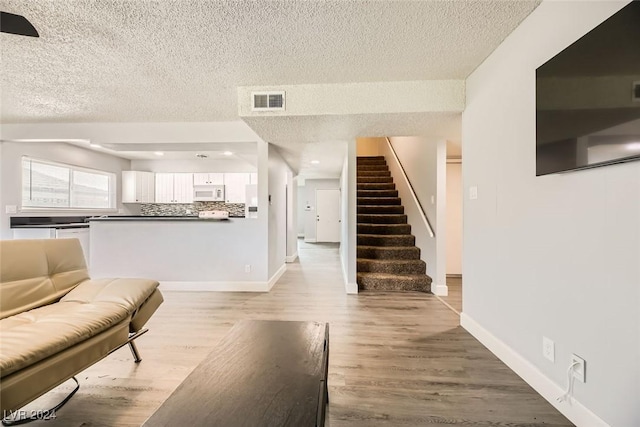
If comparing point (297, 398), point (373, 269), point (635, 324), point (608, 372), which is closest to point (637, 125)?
point (635, 324)

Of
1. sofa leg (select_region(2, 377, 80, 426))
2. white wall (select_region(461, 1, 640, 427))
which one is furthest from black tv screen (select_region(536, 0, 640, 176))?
sofa leg (select_region(2, 377, 80, 426))

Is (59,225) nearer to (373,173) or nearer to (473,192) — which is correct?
(473,192)

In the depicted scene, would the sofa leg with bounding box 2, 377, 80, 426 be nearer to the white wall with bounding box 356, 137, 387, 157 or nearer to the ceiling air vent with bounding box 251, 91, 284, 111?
the ceiling air vent with bounding box 251, 91, 284, 111

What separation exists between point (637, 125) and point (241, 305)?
133 inches

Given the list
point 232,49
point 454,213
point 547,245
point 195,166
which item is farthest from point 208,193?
point 547,245

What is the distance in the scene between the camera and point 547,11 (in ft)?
5.11

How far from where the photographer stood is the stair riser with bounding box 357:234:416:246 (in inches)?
179

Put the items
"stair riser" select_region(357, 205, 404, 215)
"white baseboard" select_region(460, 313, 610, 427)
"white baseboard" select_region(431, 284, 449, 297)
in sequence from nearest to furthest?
"white baseboard" select_region(460, 313, 610, 427) → "white baseboard" select_region(431, 284, 449, 297) → "stair riser" select_region(357, 205, 404, 215)

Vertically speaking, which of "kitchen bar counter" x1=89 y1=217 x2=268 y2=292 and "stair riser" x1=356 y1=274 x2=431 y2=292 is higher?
"kitchen bar counter" x1=89 y1=217 x2=268 y2=292

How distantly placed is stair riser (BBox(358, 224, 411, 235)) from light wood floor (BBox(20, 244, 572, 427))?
1737 mm

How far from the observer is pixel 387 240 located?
15.0 ft

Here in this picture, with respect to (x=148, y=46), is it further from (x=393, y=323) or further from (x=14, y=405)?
(x=393, y=323)

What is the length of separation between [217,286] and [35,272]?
7.21 feet

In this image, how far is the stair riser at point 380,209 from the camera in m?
5.26
